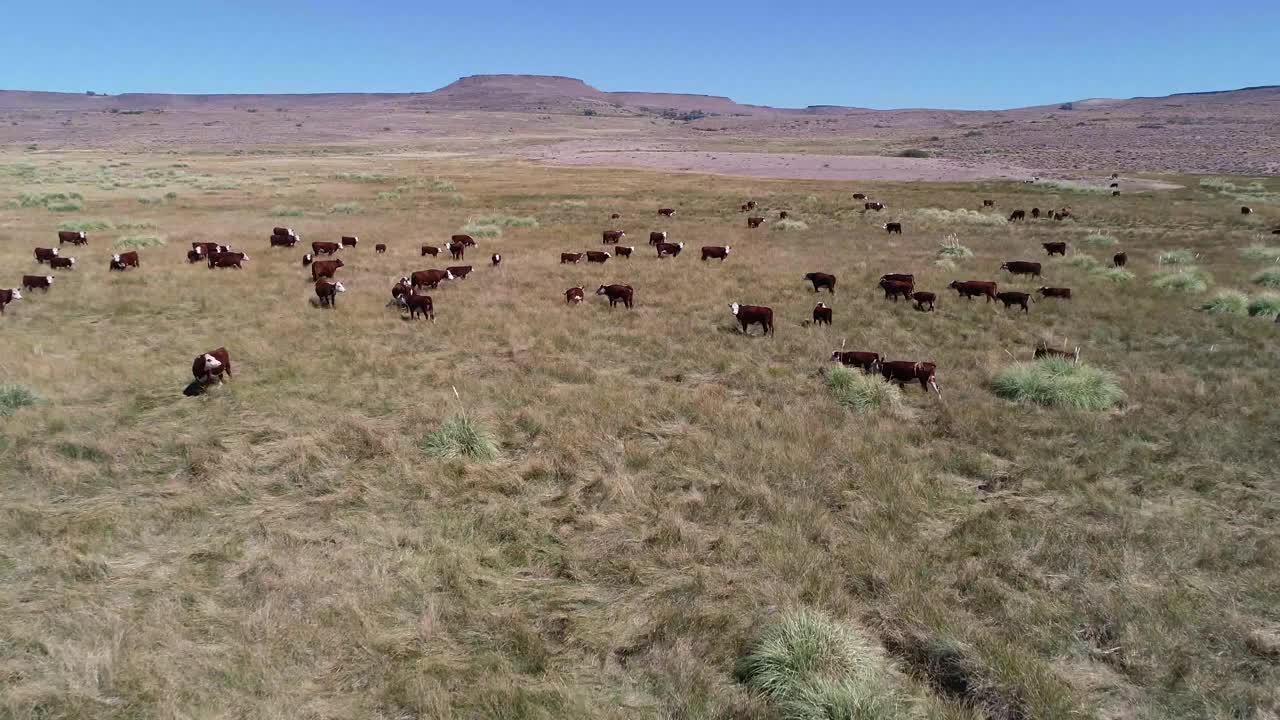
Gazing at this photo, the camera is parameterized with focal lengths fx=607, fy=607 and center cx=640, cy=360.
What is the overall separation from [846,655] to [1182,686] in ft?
8.36

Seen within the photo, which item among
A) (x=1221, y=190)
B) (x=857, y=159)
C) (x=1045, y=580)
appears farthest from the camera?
(x=857, y=159)

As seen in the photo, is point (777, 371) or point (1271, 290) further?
point (1271, 290)

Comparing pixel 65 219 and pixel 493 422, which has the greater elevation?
pixel 65 219

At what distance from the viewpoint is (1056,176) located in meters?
58.9

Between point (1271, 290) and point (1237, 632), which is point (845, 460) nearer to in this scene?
point (1237, 632)

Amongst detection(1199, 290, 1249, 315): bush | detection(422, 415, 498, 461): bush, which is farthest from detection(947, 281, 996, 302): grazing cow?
detection(422, 415, 498, 461): bush

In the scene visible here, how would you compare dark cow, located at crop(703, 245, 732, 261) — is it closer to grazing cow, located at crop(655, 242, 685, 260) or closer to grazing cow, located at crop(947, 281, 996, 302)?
grazing cow, located at crop(655, 242, 685, 260)

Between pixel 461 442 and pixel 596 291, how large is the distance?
9.94 meters

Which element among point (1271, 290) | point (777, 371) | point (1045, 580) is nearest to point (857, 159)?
point (1271, 290)

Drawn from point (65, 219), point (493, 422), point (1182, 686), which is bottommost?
point (1182, 686)

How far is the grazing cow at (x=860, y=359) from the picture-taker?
37.5ft

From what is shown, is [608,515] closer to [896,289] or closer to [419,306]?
[419,306]

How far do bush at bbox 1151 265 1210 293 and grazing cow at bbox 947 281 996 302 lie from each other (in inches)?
198

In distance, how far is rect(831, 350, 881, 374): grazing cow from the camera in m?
11.4
